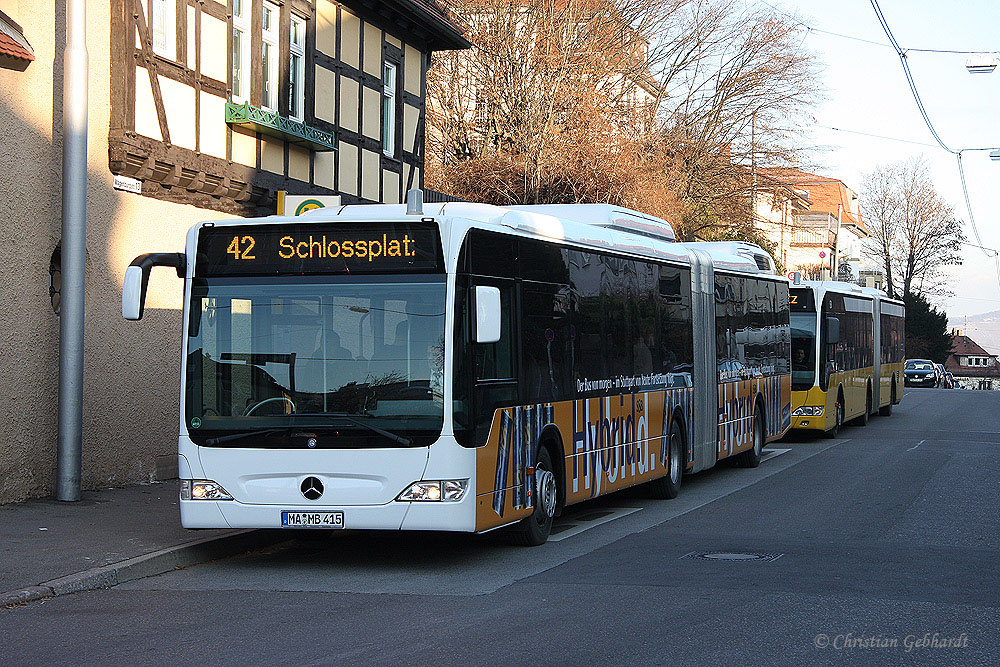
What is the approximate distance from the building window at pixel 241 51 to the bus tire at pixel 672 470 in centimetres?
688

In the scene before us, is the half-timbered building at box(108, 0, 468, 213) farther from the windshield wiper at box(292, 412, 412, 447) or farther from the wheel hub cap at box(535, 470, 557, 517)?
the wheel hub cap at box(535, 470, 557, 517)

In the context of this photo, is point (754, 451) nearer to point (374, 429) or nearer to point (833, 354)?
point (833, 354)

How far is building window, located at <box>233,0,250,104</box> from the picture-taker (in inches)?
672

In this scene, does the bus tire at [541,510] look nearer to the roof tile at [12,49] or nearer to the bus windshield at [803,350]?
the roof tile at [12,49]

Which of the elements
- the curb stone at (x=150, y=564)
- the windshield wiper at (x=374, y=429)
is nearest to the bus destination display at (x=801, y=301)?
the curb stone at (x=150, y=564)

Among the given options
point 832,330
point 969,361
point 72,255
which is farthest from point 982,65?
point 969,361

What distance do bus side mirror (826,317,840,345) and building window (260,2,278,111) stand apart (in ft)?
38.8

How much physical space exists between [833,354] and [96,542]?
17668mm

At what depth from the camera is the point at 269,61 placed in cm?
1792

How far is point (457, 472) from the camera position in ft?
32.0

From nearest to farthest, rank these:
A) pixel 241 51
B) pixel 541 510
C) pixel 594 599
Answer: pixel 594 599 → pixel 541 510 → pixel 241 51

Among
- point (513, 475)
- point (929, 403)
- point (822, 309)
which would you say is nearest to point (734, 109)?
A: point (929, 403)

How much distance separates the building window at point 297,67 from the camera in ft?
60.8

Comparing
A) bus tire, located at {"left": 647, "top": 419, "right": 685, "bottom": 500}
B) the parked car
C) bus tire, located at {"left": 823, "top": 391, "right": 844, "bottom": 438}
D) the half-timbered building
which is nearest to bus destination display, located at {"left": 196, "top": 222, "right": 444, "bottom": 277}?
the half-timbered building
